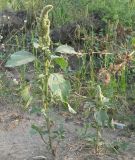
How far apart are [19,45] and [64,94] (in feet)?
6.92

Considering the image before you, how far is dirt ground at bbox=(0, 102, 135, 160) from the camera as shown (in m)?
3.25

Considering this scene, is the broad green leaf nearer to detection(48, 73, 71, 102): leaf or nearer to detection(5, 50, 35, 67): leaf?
detection(48, 73, 71, 102): leaf

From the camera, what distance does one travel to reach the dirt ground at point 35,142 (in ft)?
10.7

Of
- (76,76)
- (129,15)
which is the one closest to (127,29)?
(129,15)

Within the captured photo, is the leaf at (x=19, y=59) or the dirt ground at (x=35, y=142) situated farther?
the dirt ground at (x=35, y=142)

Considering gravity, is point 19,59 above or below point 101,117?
above

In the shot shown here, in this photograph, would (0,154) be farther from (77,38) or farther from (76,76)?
(77,38)

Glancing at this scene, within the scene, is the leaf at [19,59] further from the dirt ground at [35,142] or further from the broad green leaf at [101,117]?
Answer: the dirt ground at [35,142]

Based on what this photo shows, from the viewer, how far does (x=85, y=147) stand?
332 centimetres

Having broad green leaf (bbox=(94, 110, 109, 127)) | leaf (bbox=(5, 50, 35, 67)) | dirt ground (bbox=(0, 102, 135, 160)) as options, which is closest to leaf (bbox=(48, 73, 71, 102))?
leaf (bbox=(5, 50, 35, 67))

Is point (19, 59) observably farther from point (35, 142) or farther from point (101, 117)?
point (35, 142)

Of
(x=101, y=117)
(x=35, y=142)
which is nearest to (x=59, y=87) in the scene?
(x=101, y=117)

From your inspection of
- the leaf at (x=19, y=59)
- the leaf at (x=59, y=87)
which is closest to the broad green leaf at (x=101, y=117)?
the leaf at (x=59, y=87)

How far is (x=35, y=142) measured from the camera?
11.3ft
